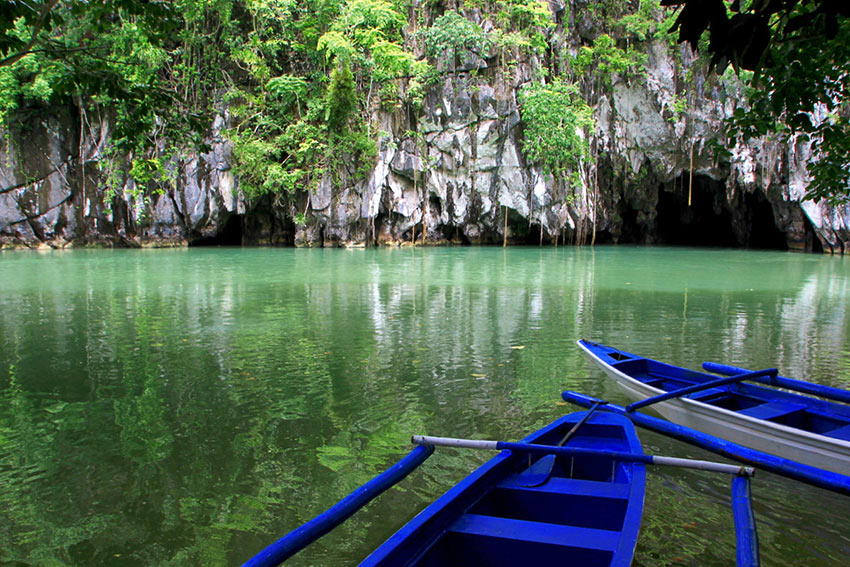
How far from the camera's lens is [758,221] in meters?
33.4

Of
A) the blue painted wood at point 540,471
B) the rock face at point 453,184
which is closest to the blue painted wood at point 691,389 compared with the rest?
the blue painted wood at point 540,471

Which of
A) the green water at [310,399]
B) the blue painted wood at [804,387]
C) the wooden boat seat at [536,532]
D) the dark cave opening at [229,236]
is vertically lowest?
the green water at [310,399]

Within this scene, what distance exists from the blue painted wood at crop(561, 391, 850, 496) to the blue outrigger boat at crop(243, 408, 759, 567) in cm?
22

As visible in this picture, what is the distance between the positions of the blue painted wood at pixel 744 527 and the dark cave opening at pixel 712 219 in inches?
1211

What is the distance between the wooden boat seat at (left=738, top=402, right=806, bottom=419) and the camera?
3682 mm

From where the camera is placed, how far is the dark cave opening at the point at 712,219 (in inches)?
1250

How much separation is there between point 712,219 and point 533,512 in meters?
38.4

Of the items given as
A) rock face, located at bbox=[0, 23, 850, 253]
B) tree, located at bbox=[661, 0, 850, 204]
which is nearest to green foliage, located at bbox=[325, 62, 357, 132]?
rock face, located at bbox=[0, 23, 850, 253]

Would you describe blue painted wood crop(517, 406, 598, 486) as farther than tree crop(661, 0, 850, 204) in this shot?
Yes

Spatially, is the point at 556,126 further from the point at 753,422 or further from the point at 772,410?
the point at 753,422

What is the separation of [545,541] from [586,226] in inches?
1208

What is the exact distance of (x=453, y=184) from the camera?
29.8 m

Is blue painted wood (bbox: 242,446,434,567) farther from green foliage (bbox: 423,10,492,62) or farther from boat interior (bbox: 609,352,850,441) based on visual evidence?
green foliage (bbox: 423,10,492,62)

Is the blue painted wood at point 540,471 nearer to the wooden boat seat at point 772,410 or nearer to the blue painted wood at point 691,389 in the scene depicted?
the blue painted wood at point 691,389
